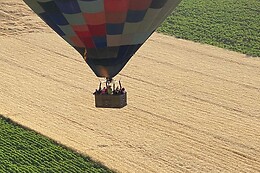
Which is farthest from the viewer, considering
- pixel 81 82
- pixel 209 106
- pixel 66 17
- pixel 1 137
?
pixel 81 82

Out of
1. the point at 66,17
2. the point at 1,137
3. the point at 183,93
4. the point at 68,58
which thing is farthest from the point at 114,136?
the point at 68,58

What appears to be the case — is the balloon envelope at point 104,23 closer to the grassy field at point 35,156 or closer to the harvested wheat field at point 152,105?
the grassy field at point 35,156

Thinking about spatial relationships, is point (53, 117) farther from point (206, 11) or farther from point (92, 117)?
point (206, 11)

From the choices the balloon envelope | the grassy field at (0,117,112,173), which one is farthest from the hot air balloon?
the grassy field at (0,117,112,173)

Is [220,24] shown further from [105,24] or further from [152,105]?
[105,24]

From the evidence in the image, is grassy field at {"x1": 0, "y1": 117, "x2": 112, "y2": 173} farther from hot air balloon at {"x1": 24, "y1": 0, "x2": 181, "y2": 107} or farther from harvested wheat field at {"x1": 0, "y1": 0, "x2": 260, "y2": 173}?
hot air balloon at {"x1": 24, "y1": 0, "x2": 181, "y2": 107}

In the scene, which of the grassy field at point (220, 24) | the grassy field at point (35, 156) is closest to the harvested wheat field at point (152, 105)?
the grassy field at point (35, 156)
